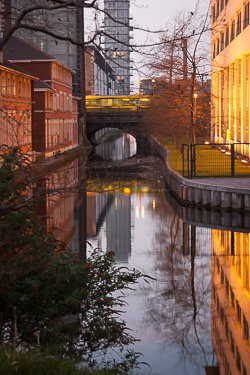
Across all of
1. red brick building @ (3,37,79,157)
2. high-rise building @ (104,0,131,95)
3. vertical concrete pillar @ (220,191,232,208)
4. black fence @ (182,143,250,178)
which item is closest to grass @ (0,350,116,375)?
high-rise building @ (104,0,131,95)

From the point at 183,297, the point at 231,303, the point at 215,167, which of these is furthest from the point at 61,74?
the point at 231,303

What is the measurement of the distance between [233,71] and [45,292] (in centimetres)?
4335

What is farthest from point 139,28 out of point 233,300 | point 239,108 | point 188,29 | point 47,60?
point 47,60

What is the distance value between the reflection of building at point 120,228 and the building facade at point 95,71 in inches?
181

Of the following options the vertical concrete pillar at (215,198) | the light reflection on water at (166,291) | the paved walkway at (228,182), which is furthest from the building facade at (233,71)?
the light reflection on water at (166,291)

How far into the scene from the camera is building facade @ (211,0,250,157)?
4372cm

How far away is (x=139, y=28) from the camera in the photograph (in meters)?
9.11

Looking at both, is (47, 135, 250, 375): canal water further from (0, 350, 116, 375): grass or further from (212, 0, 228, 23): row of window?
(212, 0, 228, 23): row of window

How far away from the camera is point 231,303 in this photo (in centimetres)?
1411

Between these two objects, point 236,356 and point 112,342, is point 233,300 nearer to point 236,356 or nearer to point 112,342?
point 236,356

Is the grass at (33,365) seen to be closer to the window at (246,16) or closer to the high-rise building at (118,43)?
the high-rise building at (118,43)

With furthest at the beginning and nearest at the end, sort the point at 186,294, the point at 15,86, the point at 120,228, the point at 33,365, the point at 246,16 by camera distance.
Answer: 1. the point at 15,86
2. the point at 246,16
3. the point at 120,228
4. the point at 186,294
5. the point at 33,365

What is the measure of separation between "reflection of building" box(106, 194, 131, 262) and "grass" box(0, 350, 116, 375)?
436 inches

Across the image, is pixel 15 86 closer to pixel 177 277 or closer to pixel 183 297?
pixel 177 277
